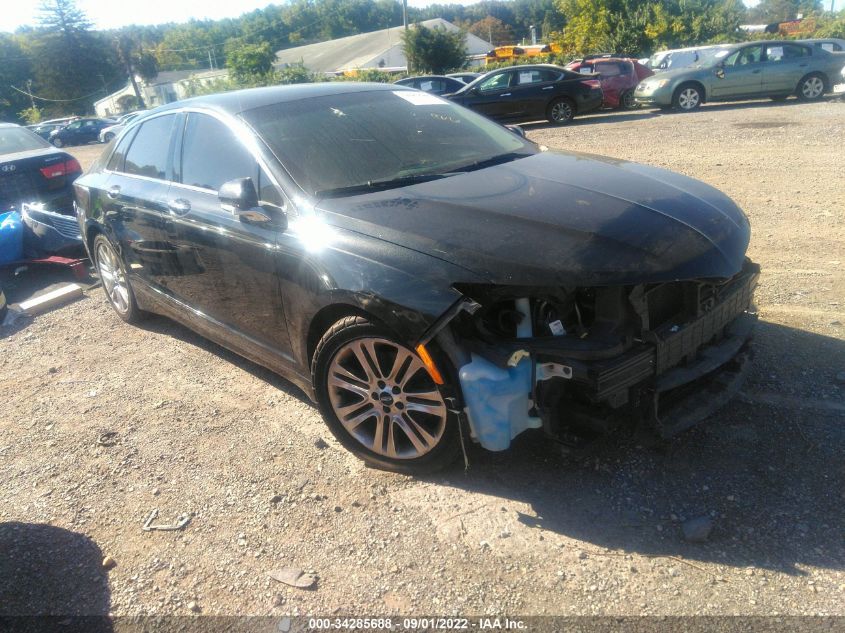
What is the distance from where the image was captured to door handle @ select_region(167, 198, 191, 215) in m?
3.85

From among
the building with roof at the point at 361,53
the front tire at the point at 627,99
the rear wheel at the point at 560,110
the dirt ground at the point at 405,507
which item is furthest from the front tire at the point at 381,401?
the building with roof at the point at 361,53

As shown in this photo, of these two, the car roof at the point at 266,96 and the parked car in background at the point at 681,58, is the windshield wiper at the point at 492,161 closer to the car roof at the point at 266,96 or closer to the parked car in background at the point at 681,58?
the car roof at the point at 266,96

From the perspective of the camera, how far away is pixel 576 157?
12.8 ft

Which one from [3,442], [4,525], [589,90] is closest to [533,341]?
[4,525]

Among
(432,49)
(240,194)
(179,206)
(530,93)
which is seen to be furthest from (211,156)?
(432,49)

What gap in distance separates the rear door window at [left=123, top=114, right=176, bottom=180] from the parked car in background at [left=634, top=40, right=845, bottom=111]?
14.6 m

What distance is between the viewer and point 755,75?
52.1 feet

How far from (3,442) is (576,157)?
146 inches

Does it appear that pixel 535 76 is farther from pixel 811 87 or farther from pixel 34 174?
pixel 34 174

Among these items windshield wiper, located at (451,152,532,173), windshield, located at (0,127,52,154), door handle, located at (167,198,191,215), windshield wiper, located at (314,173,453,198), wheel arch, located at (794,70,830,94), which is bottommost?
wheel arch, located at (794,70,830,94)

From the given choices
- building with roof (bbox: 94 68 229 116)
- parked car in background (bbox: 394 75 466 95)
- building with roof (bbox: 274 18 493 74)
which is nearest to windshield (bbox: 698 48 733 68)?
parked car in background (bbox: 394 75 466 95)

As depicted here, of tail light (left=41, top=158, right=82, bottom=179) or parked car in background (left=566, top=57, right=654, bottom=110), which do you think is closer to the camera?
tail light (left=41, top=158, right=82, bottom=179)

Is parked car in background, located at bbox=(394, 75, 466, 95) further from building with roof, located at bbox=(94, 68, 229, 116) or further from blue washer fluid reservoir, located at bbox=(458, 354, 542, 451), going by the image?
building with roof, located at bbox=(94, 68, 229, 116)

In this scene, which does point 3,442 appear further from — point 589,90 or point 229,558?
point 589,90
